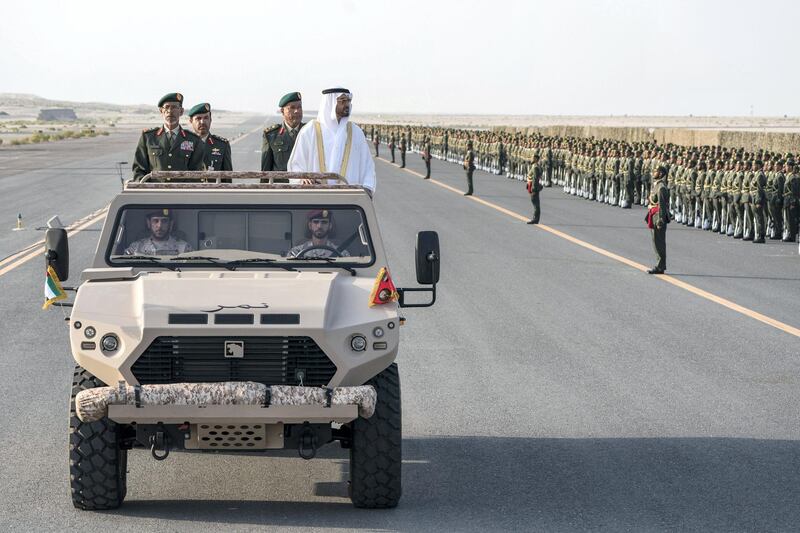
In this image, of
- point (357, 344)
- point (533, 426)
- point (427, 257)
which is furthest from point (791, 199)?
point (357, 344)

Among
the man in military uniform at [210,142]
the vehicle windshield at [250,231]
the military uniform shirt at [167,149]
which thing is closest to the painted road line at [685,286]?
the man in military uniform at [210,142]

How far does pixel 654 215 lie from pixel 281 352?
493 inches

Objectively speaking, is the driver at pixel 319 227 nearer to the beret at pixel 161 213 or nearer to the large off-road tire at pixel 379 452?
the beret at pixel 161 213

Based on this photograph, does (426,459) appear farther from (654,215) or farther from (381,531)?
(654,215)

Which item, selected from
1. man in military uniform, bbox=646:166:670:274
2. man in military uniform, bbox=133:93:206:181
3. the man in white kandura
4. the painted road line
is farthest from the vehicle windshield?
man in military uniform, bbox=646:166:670:274

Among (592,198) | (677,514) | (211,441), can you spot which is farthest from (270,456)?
(592,198)

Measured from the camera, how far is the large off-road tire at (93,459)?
6.43m

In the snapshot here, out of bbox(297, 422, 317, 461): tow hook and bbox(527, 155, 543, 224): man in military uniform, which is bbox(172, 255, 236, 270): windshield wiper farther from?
bbox(527, 155, 543, 224): man in military uniform

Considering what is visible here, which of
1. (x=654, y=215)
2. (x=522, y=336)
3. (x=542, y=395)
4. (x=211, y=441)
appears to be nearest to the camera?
(x=211, y=441)

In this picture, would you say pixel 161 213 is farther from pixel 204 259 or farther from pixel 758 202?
pixel 758 202

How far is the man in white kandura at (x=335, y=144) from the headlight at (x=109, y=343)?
3583 millimetres

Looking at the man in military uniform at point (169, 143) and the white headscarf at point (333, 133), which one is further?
the man in military uniform at point (169, 143)

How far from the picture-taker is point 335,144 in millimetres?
9680

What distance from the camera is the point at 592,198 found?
124 feet
